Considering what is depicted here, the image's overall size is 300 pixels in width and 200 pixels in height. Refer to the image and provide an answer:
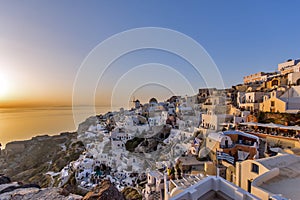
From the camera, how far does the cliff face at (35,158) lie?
1495cm

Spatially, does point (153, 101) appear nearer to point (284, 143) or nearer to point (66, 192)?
point (284, 143)

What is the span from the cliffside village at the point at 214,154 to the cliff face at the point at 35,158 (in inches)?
143

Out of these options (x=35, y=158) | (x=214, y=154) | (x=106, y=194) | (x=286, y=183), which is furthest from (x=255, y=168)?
(x=35, y=158)

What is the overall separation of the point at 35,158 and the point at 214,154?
21.8 metres

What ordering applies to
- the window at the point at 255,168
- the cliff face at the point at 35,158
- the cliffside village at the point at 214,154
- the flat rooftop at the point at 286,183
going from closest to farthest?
the flat rooftop at the point at 286,183 → the cliffside village at the point at 214,154 → the window at the point at 255,168 → the cliff face at the point at 35,158

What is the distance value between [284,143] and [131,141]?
1128 cm

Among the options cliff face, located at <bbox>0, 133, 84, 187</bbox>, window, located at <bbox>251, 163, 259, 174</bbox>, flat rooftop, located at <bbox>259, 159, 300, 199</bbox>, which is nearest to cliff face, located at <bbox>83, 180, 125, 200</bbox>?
flat rooftop, located at <bbox>259, 159, 300, 199</bbox>

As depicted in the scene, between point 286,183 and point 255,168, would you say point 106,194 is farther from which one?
point 286,183

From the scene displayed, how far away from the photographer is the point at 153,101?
29016mm

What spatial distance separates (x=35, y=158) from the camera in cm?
2020

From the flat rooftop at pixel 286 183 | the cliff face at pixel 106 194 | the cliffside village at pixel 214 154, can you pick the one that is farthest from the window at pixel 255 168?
the cliff face at pixel 106 194

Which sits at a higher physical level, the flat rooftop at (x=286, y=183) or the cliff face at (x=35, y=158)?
the flat rooftop at (x=286, y=183)

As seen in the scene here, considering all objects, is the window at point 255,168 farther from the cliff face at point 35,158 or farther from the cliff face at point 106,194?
the cliff face at point 35,158

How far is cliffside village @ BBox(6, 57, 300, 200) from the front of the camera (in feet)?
11.3
